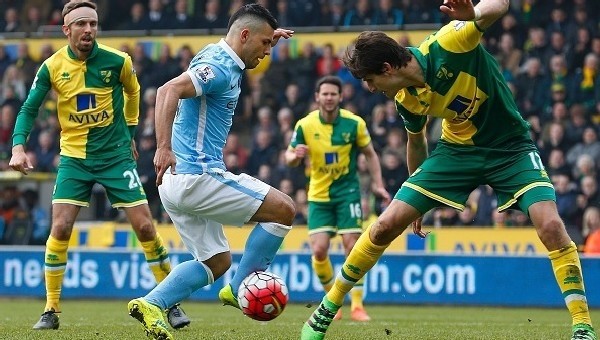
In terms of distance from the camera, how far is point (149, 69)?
21.3 m

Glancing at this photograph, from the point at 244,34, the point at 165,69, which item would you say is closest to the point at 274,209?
the point at 244,34

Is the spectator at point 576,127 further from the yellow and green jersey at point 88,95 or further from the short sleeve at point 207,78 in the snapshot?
the short sleeve at point 207,78

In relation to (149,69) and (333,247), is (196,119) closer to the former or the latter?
(333,247)

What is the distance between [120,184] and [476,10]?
13.8ft

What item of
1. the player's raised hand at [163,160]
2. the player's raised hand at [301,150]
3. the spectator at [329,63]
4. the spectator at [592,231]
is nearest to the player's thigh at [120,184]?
the player's raised hand at [301,150]

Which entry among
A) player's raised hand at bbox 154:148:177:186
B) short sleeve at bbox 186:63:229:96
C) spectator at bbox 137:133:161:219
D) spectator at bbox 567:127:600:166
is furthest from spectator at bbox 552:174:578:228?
player's raised hand at bbox 154:148:177:186

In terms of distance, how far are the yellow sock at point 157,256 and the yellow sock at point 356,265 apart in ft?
8.96

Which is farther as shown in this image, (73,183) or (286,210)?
(73,183)

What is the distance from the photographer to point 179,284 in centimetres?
754

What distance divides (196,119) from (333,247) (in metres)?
9.92

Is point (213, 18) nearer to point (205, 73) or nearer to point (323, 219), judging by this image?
point (323, 219)

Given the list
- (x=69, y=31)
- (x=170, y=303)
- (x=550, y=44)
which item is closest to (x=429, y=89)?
(x=170, y=303)

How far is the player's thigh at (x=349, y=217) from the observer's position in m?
12.2

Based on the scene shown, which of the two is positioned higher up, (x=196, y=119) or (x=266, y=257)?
(x=196, y=119)
